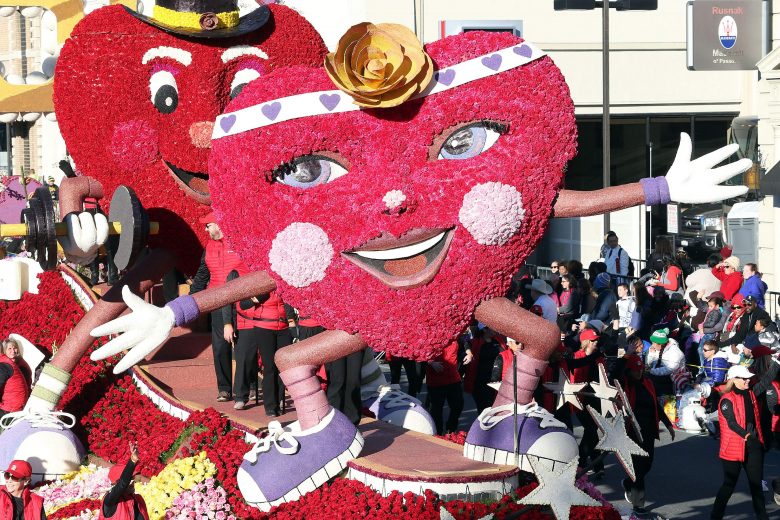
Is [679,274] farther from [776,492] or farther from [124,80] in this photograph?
[124,80]

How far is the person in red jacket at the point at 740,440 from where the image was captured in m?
11.2

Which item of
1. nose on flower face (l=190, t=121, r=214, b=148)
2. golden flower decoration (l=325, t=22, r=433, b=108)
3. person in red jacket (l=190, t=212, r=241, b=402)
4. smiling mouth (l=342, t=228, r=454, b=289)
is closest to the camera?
golden flower decoration (l=325, t=22, r=433, b=108)

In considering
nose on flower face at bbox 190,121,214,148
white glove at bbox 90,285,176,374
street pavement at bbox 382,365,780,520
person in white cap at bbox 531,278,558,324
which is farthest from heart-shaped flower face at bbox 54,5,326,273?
person in white cap at bbox 531,278,558,324

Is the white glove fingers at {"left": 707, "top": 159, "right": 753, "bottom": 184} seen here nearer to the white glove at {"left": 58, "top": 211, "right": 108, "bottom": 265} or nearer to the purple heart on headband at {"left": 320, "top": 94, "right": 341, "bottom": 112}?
the purple heart on headband at {"left": 320, "top": 94, "right": 341, "bottom": 112}

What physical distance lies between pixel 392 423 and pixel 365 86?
149 inches

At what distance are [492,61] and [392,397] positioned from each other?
3977mm

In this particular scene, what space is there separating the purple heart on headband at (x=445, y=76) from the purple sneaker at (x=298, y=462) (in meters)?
2.23

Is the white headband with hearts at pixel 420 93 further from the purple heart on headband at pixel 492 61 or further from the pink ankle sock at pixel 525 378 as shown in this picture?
the pink ankle sock at pixel 525 378

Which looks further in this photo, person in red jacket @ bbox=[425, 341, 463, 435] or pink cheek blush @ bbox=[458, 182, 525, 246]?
person in red jacket @ bbox=[425, 341, 463, 435]

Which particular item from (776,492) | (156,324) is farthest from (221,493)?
(776,492)

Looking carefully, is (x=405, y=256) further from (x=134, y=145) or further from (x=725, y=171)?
(x=134, y=145)

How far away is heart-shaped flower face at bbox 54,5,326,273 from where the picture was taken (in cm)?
1032

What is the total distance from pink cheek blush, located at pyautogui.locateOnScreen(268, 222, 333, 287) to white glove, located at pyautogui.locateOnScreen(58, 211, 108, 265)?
1497 mm

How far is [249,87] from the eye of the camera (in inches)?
359
